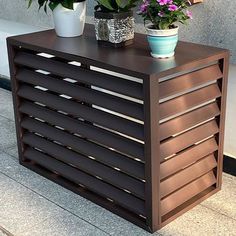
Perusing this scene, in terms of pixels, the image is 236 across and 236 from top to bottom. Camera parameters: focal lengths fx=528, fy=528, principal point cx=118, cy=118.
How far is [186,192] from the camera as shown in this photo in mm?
2107

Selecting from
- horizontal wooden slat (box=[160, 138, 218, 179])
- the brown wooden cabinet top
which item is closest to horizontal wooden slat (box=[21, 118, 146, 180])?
horizontal wooden slat (box=[160, 138, 218, 179])

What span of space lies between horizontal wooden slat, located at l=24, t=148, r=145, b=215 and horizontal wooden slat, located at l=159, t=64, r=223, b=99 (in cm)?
45

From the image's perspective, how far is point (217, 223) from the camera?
2033 millimetres

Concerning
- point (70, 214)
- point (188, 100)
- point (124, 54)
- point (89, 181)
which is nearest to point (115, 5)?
point (124, 54)

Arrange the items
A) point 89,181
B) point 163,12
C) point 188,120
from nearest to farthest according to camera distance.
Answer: point 163,12 < point 188,120 < point 89,181

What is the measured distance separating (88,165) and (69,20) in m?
0.64

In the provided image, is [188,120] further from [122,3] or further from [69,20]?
[69,20]

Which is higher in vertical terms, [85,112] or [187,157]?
[85,112]

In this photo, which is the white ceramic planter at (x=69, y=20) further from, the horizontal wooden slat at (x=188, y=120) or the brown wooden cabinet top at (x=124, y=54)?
the horizontal wooden slat at (x=188, y=120)

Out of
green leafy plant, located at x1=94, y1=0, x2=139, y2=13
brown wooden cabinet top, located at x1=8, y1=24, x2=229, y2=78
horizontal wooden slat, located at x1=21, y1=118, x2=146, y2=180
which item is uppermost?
green leafy plant, located at x1=94, y1=0, x2=139, y2=13

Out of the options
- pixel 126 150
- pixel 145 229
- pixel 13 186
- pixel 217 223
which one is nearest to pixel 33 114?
pixel 13 186

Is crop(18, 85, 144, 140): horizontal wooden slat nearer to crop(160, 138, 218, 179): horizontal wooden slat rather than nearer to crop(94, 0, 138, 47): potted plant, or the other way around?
crop(160, 138, 218, 179): horizontal wooden slat

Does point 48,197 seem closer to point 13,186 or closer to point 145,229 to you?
point 13,186

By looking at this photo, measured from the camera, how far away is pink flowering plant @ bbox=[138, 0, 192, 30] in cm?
187
